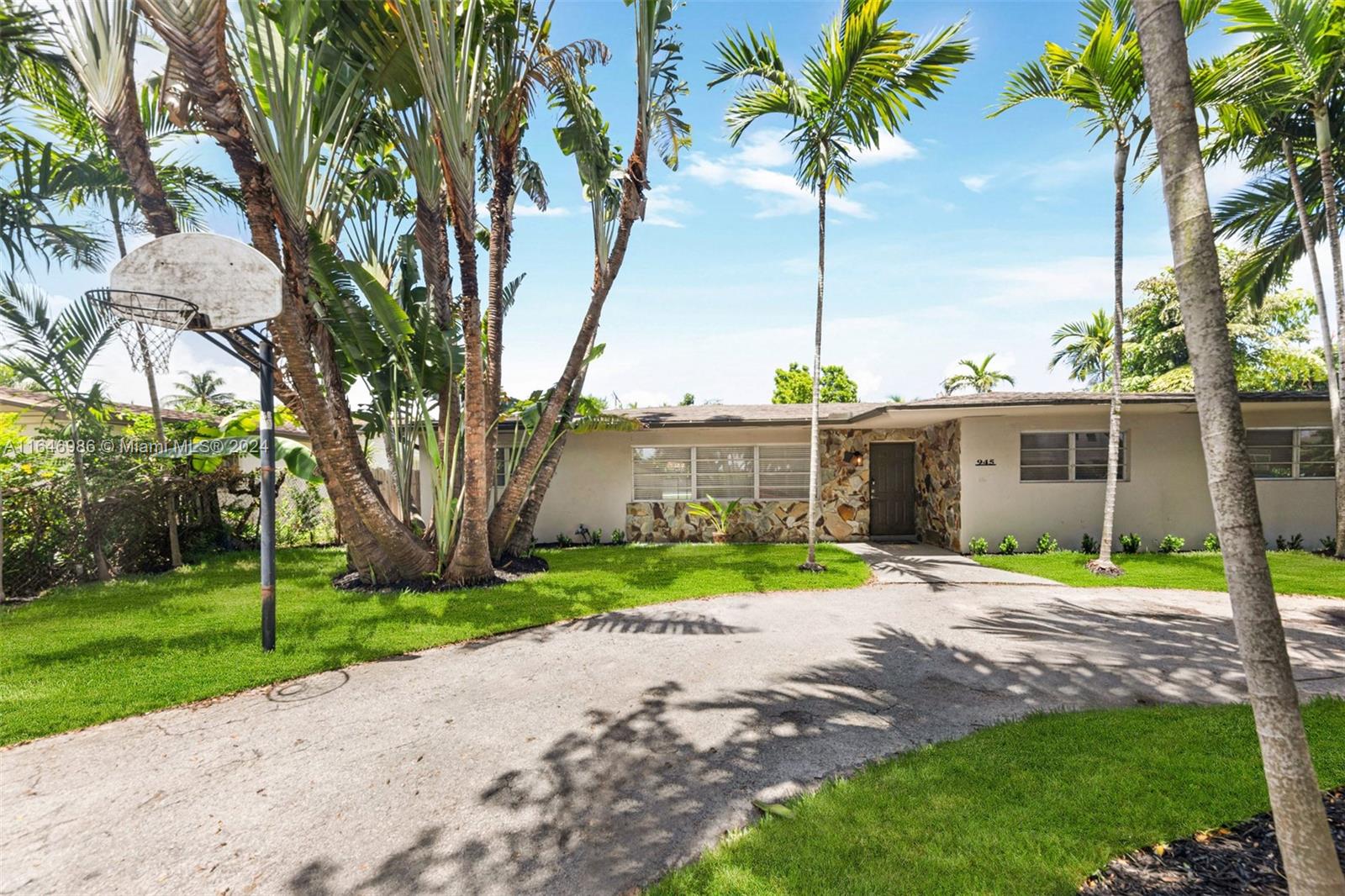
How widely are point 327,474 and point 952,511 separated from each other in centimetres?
1170

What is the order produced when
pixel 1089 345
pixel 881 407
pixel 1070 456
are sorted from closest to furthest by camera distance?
pixel 881 407
pixel 1070 456
pixel 1089 345

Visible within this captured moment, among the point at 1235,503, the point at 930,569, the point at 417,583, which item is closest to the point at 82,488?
the point at 417,583

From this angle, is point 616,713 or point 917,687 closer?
point 616,713

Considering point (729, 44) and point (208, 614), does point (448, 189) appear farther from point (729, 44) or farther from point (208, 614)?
point (208, 614)

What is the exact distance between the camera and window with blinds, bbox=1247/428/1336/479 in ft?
38.9

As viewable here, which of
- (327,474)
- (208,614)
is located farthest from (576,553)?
(208,614)

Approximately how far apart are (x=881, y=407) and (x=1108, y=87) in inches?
225

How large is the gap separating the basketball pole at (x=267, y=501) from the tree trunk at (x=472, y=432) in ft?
7.31

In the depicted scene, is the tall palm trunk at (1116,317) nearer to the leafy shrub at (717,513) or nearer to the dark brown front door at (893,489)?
the dark brown front door at (893,489)

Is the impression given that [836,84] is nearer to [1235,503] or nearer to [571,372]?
[571,372]

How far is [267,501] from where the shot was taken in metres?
5.61

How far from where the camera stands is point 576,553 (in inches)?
473

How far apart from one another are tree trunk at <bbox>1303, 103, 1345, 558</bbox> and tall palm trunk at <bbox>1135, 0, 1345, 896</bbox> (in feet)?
39.6

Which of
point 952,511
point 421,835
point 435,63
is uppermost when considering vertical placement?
point 435,63
